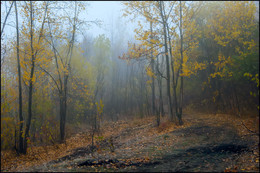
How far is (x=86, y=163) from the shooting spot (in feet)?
20.6

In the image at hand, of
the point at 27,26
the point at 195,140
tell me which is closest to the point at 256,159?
the point at 195,140

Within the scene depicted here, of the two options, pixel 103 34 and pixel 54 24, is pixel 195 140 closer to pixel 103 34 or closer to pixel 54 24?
pixel 54 24

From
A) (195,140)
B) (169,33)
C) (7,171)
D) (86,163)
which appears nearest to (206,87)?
(169,33)

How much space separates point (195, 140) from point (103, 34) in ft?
64.3

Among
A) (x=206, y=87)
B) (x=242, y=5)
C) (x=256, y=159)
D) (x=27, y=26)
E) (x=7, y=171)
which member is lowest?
(x=7, y=171)

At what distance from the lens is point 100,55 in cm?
2553

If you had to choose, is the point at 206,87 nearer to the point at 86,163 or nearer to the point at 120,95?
the point at 120,95

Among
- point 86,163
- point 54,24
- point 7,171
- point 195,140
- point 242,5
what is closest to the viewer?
→ point 86,163

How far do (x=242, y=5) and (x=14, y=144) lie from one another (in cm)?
1520

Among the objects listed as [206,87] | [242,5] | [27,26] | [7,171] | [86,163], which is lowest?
[7,171]

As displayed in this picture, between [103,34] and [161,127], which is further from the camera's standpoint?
[103,34]

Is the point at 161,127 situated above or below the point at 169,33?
below

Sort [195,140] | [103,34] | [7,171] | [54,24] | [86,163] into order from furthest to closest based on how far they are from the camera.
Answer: [103,34]
[54,24]
[195,140]
[7,171]
[86,163]

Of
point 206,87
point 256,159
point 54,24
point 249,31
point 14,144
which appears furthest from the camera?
point 206,87
